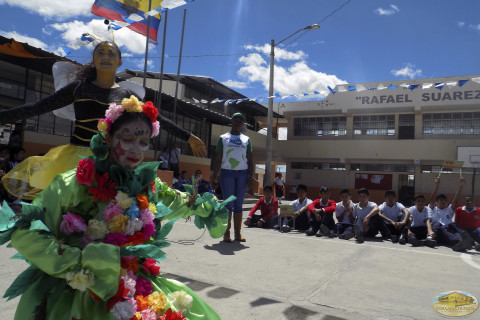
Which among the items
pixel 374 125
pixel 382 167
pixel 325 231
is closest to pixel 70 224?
pixel 325 231

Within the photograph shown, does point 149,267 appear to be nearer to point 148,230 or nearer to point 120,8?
point 148,230

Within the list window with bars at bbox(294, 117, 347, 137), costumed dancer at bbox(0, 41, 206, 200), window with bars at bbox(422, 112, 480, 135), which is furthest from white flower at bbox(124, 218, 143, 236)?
window with bars at bbox(294, 117, 347, 137)

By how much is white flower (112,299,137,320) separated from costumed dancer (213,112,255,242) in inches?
138

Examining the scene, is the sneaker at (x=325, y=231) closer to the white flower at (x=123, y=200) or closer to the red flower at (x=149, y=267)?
the red flower at (x=149, y=267)

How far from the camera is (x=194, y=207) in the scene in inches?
90.1

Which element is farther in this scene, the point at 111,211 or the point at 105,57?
the point at 105,57

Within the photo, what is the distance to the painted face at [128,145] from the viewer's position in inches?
69.7

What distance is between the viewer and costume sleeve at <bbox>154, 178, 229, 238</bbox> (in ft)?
7.14

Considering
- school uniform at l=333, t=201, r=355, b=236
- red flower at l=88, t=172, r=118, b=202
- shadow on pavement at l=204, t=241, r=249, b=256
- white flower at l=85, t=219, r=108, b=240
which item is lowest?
shadow on pavement at l=204, t=241, r=249, b=256

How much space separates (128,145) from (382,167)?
24215 mm

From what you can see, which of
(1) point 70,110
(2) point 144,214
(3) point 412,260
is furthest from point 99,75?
(3) point 412,260

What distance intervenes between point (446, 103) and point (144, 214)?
928 inches

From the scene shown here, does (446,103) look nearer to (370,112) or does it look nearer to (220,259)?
(370,112)

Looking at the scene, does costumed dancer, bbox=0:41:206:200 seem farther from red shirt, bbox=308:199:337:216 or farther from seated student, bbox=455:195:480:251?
seated student, bbox=455:195:480:251
